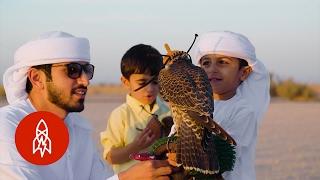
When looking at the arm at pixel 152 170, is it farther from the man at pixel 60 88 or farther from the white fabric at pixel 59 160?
the man at pixel 60 88

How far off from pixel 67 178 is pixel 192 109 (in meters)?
0.91

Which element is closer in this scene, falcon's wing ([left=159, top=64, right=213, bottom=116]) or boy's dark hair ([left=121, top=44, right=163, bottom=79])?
falcon's wing ([left=159, top=64, right=213, bottom=116])

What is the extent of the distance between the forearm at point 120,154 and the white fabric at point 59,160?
844 mm

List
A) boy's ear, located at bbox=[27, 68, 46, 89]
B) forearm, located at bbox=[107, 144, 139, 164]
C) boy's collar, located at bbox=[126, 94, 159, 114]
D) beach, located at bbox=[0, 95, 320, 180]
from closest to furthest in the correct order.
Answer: boy's ear, located at bbox=[27, 68, 46, 89] → forearm, located at bbox=[107, 144, 139, 164] → boy's collar, located at bbox=[126, 94, 159, 114] → beach, located at bbox=[0, 95, 320, 180]

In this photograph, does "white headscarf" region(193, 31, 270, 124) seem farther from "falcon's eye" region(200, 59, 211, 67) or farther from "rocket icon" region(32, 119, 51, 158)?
"rocket icon" region(32, 119, 51, 158)

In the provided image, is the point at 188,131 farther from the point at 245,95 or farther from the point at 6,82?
the point at 6,82

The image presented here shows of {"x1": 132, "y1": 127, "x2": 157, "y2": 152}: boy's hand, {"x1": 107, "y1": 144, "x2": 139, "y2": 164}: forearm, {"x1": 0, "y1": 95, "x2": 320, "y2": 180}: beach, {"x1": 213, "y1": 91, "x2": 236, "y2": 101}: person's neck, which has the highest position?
{"x1": 213, "y1": 91, "x2": 236, "y2": 101}: person's neck

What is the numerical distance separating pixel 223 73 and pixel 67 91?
93 cm

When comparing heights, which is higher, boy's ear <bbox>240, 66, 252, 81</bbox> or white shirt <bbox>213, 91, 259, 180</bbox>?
boy's ear <bbox>240, 66, 252, 81</bbox>

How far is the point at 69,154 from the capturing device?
12.2 ft

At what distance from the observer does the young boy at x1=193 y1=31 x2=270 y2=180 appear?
3730 mm

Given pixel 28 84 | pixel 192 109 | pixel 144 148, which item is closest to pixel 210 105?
pixel 192 109

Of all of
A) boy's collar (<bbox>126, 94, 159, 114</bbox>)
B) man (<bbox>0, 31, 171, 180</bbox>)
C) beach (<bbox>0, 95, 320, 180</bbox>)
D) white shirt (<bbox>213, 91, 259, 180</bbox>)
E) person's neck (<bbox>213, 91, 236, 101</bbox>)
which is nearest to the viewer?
white shirt (<bbox>213, 91, 259, 180</bbox>)

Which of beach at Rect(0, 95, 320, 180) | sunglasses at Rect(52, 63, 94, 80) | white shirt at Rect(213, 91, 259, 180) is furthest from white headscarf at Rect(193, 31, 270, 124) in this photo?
beach at Rect(0, 95, 320, 180)
